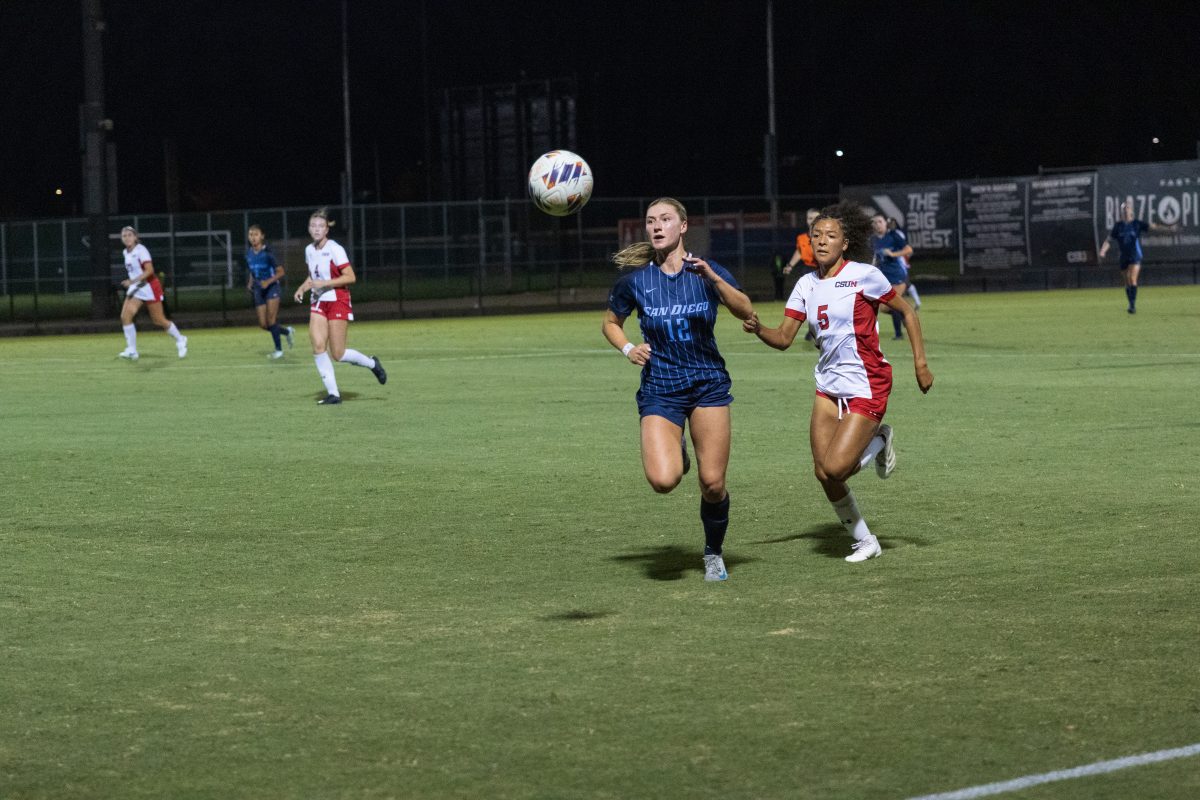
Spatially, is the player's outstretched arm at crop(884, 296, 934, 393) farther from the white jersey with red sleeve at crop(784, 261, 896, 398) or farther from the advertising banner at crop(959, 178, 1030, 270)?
the advertising banner at crop(959, 178, 1030, 270)

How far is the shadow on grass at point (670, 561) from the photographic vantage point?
8391 mm

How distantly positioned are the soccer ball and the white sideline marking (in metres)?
7.35

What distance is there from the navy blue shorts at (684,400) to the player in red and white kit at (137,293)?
19072mm

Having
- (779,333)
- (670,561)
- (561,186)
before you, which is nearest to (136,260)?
(561,186)

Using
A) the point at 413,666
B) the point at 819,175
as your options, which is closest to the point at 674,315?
the point at 413,666

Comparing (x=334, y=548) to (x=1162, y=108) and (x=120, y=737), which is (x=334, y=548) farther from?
(x=1162, y=108)

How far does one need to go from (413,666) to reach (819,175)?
308ft

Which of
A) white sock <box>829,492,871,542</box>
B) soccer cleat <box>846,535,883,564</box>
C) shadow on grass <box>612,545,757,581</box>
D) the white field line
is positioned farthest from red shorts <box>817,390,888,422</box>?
the white field line

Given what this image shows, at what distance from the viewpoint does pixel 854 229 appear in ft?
29.4

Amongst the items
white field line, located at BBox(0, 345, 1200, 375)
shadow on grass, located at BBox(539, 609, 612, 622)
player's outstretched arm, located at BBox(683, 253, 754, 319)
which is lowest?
shadow on grass, located at BBox(539, 609, 612, 622)

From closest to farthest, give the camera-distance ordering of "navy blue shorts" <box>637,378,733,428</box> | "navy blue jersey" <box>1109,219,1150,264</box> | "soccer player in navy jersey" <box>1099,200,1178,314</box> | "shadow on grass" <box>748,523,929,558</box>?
1. "navy blue shorts" <box>637,378,733,428</box>
2. "shadow on grass" <box>748,523,929,558</box>
3. "soccer player in navy jersey" <box>1099,200,1178,314</box>
4. "navy blue jersey" <box>1109,219,1150,264</box>

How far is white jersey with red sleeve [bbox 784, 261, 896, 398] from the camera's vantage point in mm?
8789

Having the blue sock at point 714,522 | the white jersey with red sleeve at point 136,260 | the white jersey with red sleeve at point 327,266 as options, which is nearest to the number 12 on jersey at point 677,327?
the blue sock at point 714,522

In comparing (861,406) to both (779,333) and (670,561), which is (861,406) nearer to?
(779,333)
